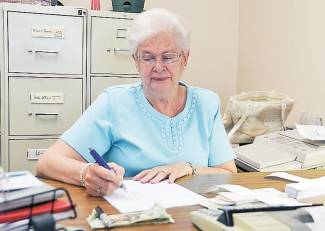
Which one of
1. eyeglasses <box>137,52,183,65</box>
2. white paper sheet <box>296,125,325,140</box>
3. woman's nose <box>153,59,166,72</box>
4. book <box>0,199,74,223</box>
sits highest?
eyeglasses <box>137,52,183,65</box>

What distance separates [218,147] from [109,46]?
1.04 metres

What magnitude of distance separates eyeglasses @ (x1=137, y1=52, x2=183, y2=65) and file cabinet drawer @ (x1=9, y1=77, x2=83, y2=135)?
0.92m

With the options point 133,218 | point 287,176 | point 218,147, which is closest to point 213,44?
point 218,147

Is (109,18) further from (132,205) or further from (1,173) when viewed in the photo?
(1,173)

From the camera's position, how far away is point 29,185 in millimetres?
654

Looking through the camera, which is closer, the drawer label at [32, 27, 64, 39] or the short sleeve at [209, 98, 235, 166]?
the short sleeve at [209, 98, 235, 166]

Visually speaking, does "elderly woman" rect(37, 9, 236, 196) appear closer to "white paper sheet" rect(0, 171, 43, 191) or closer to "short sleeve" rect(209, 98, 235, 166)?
"short sleeve" rect(209, 98, 235, 166)

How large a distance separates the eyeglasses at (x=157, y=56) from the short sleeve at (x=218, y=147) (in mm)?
292

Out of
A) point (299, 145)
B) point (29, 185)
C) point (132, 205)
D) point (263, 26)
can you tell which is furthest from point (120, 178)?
point (263, 26)

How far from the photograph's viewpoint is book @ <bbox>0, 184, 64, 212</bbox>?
0.60 m

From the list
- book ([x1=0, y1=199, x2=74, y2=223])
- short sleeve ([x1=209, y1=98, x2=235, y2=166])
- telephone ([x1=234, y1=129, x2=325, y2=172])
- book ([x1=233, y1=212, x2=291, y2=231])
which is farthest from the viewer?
telephone ([x1=234, y1=129, x2=325, y2=172])

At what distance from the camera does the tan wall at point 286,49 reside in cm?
227

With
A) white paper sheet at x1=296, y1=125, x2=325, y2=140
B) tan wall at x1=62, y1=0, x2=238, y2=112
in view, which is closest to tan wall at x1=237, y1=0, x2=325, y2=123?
tan wall at x1=62, y1=0, x2=238, y2=112

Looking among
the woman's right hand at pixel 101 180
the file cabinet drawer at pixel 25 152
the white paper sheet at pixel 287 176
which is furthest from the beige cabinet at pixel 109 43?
the woman's right hand at pixel 101 180
